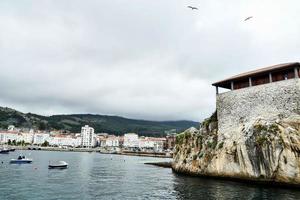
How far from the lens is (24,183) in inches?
1528

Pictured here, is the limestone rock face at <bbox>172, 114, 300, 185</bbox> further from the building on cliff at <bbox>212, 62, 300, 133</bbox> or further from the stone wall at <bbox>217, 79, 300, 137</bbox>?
the building on cliff at <bbox>212, 62, 300, 133</bbox>

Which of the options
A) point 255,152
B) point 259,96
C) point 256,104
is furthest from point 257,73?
point 255,152

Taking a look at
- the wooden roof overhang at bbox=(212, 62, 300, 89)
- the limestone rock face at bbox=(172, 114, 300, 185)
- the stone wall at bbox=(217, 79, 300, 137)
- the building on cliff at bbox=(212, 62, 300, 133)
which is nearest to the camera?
the limestone rock face at bbox=(172, 114, 300, 185)

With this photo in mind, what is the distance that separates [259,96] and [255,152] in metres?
8.25

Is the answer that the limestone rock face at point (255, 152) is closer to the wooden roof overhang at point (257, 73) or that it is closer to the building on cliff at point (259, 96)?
the building on cliff at point (259, 96)

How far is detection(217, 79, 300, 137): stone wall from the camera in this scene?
1437 inches

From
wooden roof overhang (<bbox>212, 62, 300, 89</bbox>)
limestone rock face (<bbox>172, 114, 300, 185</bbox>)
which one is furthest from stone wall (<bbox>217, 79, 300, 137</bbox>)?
wooden roof overhang (<bbox>212, 62, 300, 89</bbox>)

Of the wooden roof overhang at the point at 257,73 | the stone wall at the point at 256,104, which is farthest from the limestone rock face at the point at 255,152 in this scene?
the wooden roof overhang at the point at 257,73

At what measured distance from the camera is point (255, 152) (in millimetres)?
36062

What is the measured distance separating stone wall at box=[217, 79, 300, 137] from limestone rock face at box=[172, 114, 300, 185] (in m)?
1.02

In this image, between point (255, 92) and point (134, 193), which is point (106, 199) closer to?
point (134, 193)

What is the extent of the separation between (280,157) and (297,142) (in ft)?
8.07

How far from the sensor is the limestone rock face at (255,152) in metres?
33.0

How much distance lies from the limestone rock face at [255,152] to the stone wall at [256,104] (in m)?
1.02
